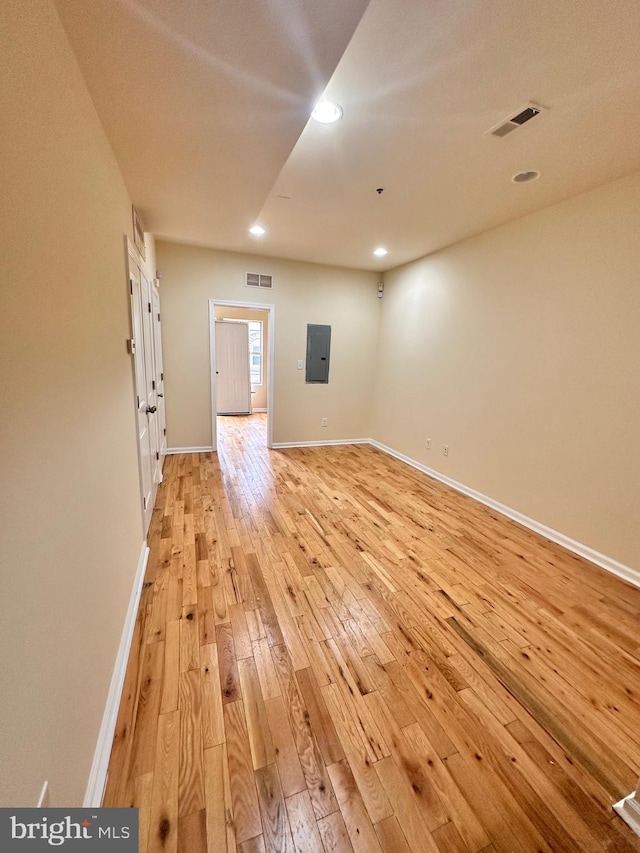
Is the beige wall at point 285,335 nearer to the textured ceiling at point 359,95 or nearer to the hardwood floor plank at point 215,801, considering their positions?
the textured ceiling at point 359,95

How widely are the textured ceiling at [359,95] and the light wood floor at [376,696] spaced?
95.4 inches

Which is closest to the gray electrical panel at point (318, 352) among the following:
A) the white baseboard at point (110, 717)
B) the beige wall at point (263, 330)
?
the beige wall at point (263, 330)

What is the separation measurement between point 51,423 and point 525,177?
3.08 metres

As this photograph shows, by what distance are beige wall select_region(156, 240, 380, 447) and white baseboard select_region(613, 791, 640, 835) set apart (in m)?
4.37

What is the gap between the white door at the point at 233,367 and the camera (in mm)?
6715

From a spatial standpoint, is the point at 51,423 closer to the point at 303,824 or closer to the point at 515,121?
the point at 303,824

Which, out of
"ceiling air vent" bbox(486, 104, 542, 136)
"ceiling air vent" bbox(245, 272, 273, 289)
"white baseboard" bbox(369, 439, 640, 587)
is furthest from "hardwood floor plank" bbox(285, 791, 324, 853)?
"ceiling air vent" bbox(245, 272, 273, 289)

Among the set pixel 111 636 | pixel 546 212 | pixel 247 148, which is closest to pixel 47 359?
pixel 111 636

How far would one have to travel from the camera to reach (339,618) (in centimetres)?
177

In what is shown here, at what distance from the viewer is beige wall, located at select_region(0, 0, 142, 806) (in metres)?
0.64

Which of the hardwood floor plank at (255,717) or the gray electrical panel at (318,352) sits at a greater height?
the gray electrical panel at (318,352)

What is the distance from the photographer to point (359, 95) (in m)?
1.55

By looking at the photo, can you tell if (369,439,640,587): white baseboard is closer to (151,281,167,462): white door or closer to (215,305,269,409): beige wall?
(151,281,167,462): white door

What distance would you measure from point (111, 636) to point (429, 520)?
2449mm
